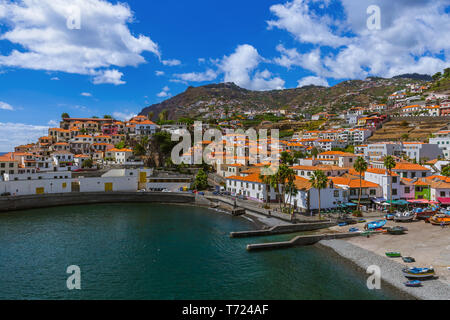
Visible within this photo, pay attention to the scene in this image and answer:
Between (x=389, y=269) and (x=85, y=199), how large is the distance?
65033mm

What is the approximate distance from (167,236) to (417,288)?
30.6 m

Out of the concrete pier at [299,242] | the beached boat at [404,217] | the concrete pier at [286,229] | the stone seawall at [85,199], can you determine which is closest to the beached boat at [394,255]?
the concrete pier at [299,242]

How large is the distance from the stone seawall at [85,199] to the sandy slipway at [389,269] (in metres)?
39.1

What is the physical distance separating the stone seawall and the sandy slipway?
39.1 metres

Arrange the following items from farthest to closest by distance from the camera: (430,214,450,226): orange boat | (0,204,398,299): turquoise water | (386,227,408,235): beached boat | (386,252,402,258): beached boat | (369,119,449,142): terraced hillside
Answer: (369,119,449,142): terraced hillside < (430,214,450,226): orange boat < (386,227,408,235): beached boat < (386,252,402,258): beached boat < (0,204,398,299): turquoise water

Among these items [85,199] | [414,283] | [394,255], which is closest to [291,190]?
[394,255]

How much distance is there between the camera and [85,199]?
6456cm

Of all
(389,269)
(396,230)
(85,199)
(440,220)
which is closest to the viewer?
(389,269)

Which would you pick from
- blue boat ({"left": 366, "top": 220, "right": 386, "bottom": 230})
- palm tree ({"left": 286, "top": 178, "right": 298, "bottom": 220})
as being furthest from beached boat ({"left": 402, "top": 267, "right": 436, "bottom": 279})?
palm tree ({"left": 286, "top": 178, "right": 298, "bottom": 220})

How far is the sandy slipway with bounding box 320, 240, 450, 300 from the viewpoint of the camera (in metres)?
21.2

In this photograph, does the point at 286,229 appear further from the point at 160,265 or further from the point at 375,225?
the point at 160,265

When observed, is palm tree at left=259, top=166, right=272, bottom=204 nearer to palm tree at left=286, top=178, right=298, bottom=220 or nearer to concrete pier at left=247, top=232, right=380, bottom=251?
palm tree at left=286, top=178, right=298, bottom=220
